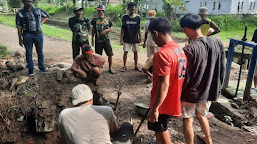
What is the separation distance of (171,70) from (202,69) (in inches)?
20.0

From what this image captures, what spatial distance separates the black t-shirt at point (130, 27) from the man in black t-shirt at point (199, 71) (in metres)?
3.29

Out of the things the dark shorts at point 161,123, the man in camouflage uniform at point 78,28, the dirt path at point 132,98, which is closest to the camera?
the dark shorts at point 161,123

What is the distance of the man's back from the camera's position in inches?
81.0

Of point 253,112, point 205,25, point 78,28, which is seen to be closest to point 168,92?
point 253,112

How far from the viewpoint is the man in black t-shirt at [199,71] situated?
2.36 metres

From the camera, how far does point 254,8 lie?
68.2 ft

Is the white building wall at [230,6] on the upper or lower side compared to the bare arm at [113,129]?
upper

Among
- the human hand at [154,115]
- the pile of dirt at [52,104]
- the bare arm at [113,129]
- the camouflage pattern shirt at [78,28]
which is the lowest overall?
the pile of dirt at [52,104]

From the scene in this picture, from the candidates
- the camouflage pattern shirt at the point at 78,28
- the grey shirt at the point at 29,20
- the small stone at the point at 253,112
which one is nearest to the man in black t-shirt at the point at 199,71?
the small stone at the point at 253,112

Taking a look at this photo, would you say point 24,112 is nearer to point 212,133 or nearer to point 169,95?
point 169,95

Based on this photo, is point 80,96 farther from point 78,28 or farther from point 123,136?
point 78,28

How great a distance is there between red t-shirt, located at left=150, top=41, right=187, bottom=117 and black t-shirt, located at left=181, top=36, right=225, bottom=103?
18cm

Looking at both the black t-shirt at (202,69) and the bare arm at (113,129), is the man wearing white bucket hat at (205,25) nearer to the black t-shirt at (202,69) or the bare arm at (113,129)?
the black t-shirt at (202,69)

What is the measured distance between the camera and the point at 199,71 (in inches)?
94.1
